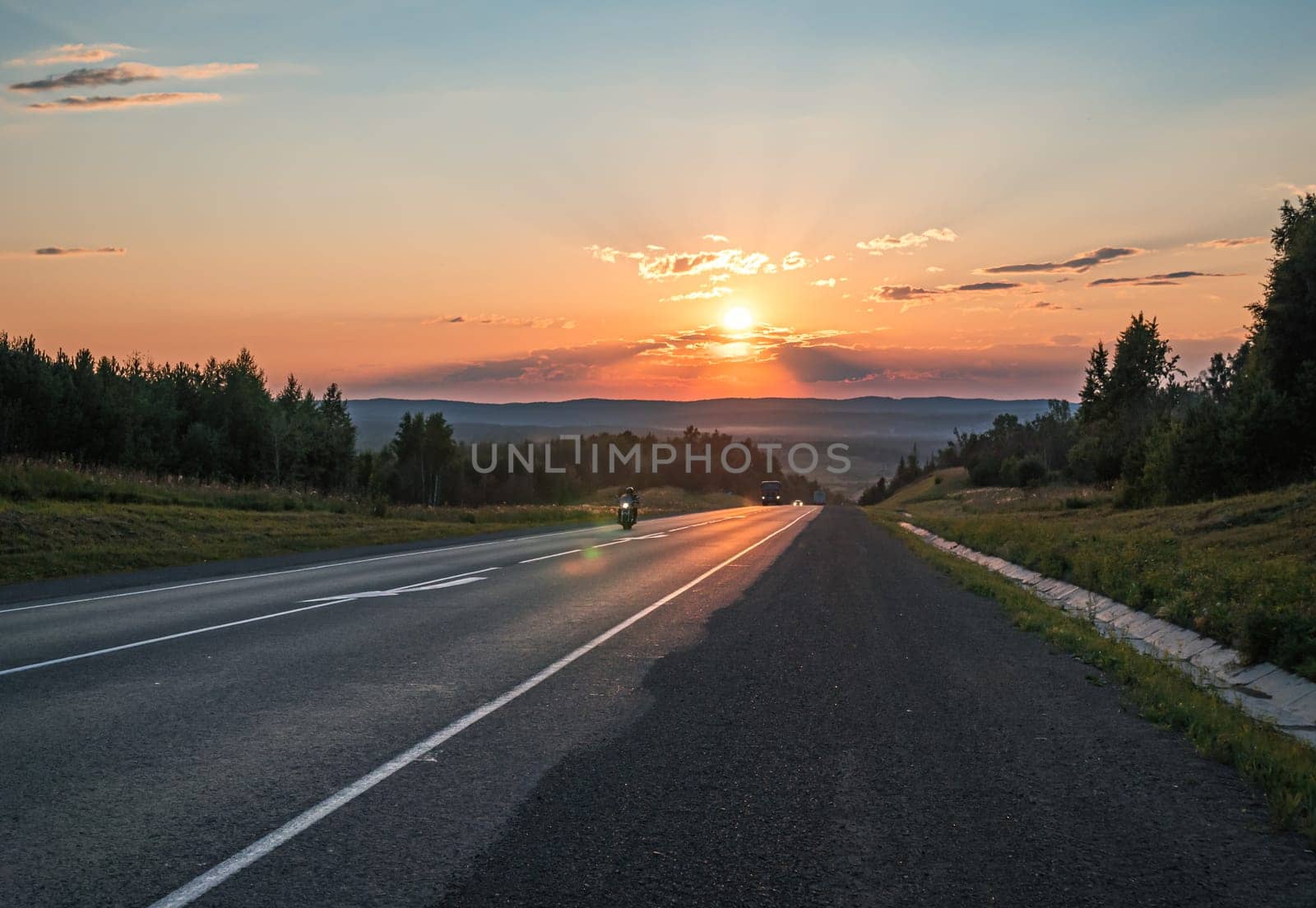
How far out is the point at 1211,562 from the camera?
46.7ft

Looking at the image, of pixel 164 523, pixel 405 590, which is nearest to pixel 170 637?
pixel 405 590

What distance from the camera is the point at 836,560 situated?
74.7ft

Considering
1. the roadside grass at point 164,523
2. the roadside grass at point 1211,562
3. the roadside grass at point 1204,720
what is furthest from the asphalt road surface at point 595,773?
the roadside grass at point 164,523

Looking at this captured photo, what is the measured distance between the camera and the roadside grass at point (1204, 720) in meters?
5.44

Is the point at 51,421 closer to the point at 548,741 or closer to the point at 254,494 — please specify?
the point at 254,494

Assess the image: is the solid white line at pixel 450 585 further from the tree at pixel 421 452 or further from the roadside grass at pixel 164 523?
the tree at pixel 421 452

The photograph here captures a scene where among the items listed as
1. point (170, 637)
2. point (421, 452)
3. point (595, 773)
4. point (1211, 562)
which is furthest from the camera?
point (421, 452)

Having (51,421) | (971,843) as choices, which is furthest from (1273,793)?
(51,421)

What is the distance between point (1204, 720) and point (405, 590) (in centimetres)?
1208

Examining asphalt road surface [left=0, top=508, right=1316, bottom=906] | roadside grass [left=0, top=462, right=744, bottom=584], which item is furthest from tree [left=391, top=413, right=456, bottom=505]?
asphalt road surface [left=0, top=508, right=1316, bottom=906]

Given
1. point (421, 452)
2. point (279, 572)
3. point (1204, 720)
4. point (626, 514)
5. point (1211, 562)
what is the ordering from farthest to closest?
point (421, 452) → point (626, 514) → point (279, 572) → point (1211, 562) → point (1204, 720)

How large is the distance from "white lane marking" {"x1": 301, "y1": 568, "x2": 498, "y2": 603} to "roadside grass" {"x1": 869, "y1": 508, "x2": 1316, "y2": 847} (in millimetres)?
9181

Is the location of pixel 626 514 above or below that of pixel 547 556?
above

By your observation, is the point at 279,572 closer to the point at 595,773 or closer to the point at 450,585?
the point at 450,585
